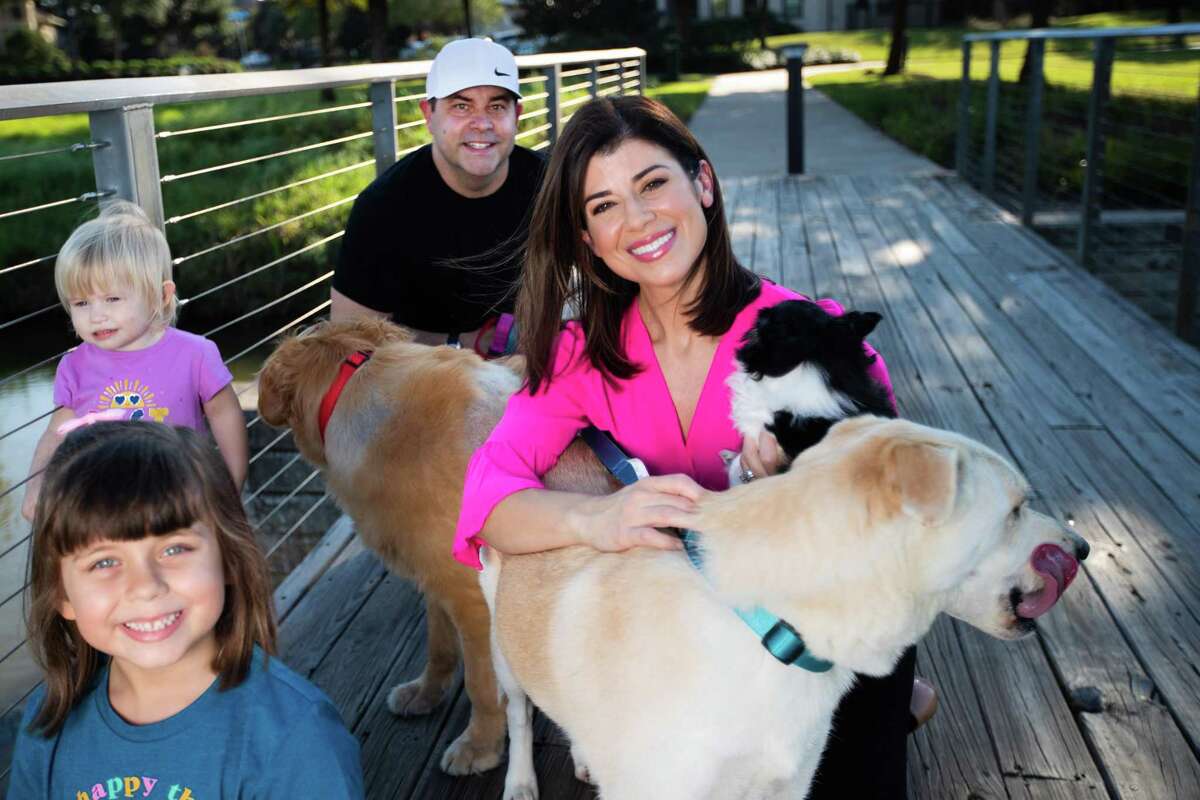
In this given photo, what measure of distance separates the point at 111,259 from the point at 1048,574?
6.39 feet

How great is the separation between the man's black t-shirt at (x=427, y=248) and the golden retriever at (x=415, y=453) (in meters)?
0.65

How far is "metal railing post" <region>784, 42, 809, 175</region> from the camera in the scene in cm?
1027

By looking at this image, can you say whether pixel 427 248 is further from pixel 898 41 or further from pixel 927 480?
pixel 898 41

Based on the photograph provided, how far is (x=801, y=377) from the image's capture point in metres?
2.04

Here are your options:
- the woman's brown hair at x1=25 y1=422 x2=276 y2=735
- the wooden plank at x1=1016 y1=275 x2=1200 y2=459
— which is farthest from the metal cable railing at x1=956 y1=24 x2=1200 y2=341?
the woman's brown hair at x1=25 y1=422 x2=276 y2=735

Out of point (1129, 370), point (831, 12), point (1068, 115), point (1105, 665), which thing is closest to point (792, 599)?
point (1105, 665)

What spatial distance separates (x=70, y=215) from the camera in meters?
14.0

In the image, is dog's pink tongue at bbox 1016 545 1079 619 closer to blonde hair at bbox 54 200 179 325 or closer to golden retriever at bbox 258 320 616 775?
golden retriever at bbox 258 320 616 775

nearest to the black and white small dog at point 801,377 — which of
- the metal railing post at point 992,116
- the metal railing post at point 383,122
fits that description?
the metal railing post at point 383,122

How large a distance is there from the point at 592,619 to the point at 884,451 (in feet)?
2.01

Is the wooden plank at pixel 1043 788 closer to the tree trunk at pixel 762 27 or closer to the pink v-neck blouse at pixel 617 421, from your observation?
the pink v-neck blouse at pixel 617 421

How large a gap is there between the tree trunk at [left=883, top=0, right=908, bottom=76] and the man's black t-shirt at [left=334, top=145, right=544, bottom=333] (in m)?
22.7

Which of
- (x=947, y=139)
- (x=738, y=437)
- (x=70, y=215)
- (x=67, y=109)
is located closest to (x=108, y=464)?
(x=67, y=109)

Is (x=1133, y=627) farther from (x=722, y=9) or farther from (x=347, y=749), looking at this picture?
(x=722, y=9)
